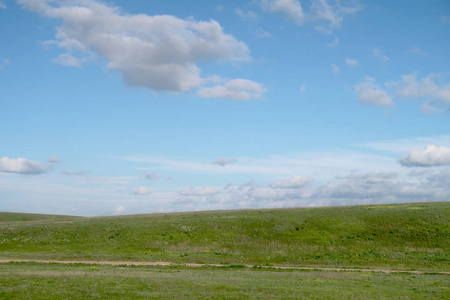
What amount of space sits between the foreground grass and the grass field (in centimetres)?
7

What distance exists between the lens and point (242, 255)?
170 feet

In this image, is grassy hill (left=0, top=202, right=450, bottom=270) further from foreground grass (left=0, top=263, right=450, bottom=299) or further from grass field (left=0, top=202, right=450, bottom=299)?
foreground grass (left=0, top=263, right=450, bottom=299)

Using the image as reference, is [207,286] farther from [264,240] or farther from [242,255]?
[264,240]

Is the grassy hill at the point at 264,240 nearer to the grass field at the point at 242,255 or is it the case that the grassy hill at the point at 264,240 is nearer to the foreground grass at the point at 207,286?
the grass field at the point at 242,255

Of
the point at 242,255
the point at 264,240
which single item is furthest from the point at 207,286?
the point at 264,240

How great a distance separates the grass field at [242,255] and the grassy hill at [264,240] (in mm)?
148

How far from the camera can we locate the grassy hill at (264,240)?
158 feet

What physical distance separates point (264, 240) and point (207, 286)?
112 feet

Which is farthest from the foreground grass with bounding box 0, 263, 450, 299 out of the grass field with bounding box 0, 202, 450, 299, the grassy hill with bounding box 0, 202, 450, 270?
the grassy hill with bounding box 0, 202, 450, 270

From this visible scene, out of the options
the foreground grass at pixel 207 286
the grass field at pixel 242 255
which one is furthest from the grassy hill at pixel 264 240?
the foreground grass at pixel 207 286

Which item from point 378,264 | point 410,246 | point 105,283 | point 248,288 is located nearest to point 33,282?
point 105,283

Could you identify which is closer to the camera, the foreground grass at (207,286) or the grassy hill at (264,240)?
the foreground grass at (207,286)

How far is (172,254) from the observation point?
169 feet

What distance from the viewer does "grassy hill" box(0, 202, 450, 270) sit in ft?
158
